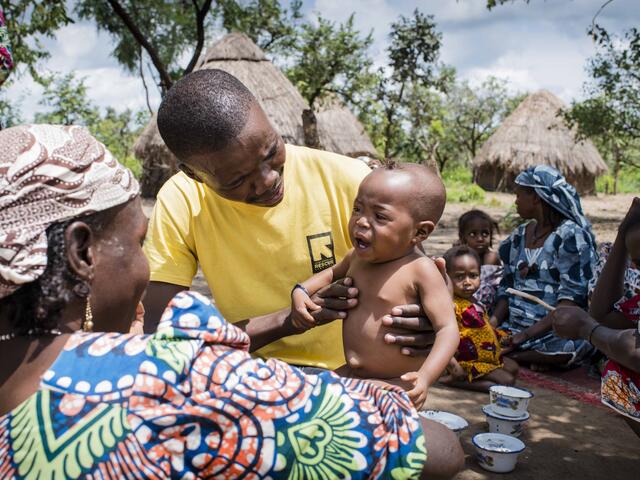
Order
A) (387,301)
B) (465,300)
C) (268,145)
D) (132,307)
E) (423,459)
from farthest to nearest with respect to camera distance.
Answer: (465,300)
(387,301)
(268,145)
(132,307)
(423,459)

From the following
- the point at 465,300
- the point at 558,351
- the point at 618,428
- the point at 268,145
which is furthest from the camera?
the point at 558,351

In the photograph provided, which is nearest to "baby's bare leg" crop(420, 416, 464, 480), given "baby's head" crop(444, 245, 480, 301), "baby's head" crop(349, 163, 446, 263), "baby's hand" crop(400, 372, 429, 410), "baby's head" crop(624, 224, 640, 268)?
"baby's hand" crop(400, 372, 429, 410)

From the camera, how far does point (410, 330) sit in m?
2.35

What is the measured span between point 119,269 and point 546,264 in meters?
4.28

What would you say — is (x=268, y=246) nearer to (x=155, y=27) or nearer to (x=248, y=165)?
(x=248, y=165)

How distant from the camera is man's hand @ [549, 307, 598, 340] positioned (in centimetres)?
283

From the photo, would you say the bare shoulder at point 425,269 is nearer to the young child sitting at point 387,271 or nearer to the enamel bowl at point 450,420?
the young child sitting at point 387,271

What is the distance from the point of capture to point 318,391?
1247 mm

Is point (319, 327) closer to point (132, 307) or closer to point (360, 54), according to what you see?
point (132, 307)

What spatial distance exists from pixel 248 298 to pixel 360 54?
49.8 feet

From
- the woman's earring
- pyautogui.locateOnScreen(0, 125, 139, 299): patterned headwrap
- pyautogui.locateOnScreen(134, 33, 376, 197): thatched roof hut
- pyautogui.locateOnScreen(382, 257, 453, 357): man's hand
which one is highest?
pyautogui.locateOnScreen(134, 33, 376, 197): thatched roof hut

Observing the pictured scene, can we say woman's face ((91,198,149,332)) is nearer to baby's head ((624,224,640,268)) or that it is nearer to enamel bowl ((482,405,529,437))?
baby's head ((624,224,640,268))

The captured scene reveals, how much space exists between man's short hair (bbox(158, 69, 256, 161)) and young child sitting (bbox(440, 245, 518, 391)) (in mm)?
2702

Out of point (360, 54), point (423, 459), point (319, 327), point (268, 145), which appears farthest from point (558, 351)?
point (360, 54)
